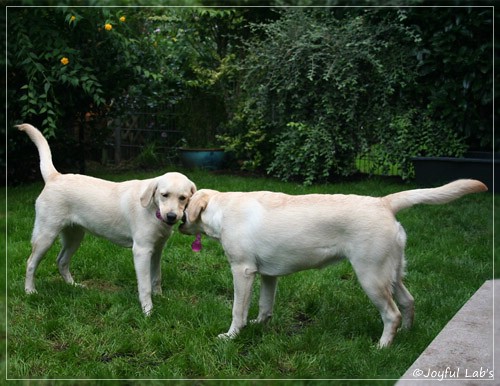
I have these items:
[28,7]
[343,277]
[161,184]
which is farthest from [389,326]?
[28,7]

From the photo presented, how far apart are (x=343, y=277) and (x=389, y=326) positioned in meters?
1.25

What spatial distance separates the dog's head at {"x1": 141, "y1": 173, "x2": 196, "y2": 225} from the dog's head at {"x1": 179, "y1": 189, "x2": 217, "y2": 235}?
65mm

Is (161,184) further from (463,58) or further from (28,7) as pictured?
(463,58)

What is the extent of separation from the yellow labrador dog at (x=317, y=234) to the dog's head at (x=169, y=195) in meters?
0.09

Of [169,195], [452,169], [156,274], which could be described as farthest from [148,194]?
[452,169]

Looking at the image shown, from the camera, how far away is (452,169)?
22.8ft

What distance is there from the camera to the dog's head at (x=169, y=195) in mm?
3242

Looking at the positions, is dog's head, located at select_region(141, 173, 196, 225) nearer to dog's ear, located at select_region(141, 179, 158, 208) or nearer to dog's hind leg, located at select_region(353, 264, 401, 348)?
dog's ear, located at select_region(141, 179, 158, 208)

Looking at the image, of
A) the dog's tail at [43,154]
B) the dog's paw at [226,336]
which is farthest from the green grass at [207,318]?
the dog's tail at [43,154]

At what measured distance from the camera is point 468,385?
7.60ft

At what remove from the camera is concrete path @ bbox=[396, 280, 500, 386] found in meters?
2.37

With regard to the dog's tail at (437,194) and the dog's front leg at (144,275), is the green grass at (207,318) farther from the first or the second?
the dog's tail at (437,194)

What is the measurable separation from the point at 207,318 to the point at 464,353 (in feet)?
4.78

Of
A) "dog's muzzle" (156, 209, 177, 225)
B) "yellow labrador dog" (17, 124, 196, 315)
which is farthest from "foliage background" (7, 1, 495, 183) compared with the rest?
"dog's muzzle" (156, 209, 177, 225)
